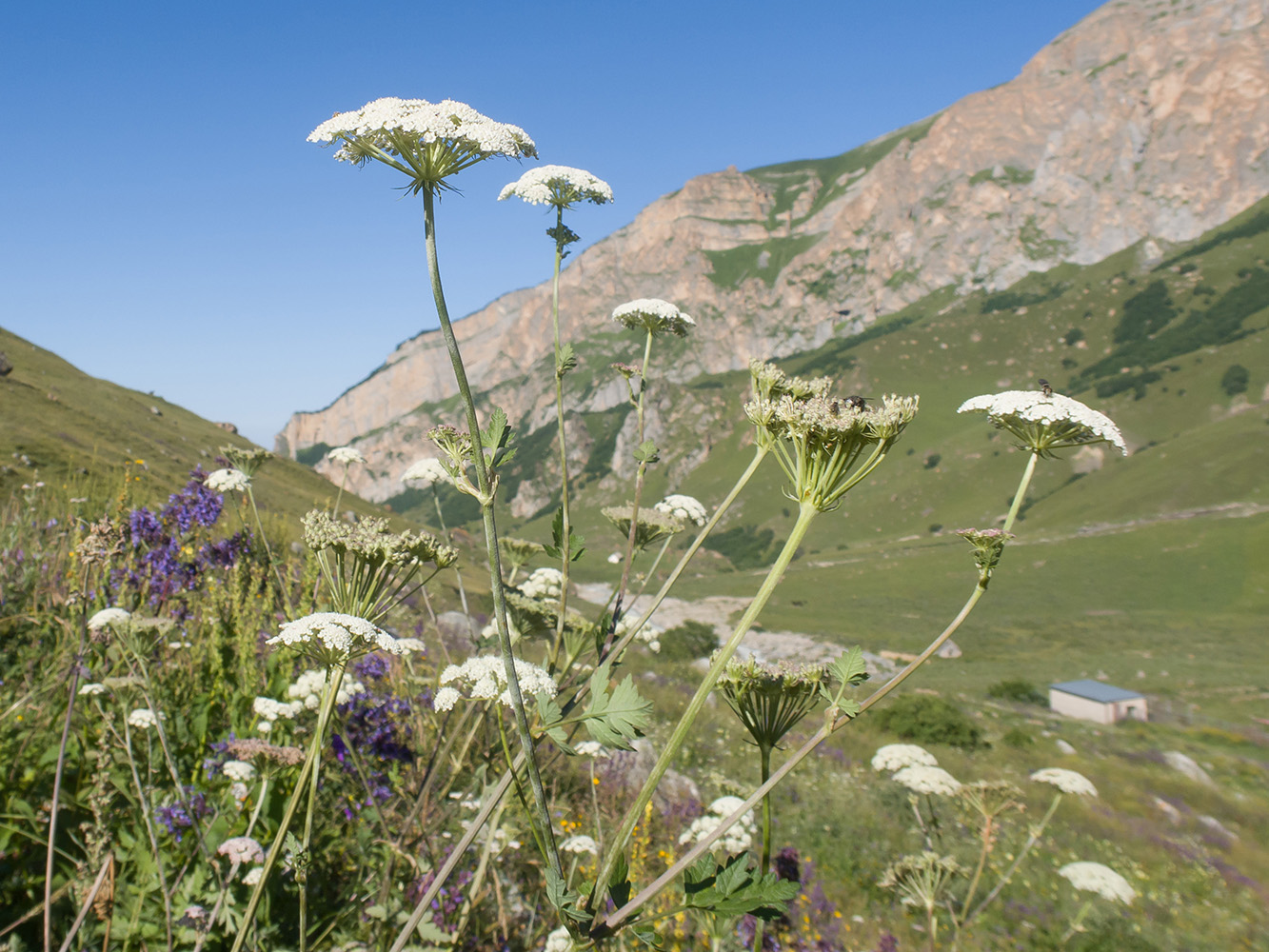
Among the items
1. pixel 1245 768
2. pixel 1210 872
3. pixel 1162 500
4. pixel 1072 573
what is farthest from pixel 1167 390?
pixel 1210 872

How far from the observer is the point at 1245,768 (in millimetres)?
29078

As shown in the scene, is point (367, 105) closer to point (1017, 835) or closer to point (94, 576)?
point (94, 576)

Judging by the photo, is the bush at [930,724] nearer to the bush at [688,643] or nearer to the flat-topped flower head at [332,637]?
the bush at [688,643]

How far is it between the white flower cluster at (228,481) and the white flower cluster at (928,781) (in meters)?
7.77

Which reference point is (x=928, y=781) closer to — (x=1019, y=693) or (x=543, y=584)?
(x=543, y=584)

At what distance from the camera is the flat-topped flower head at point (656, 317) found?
4730mm

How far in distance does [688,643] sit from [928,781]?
135 feet

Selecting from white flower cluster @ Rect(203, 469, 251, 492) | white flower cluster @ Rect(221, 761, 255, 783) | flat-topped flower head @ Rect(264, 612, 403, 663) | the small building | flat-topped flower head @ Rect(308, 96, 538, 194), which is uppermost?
flat-topped flower head @ Rect(308, 96, 538, 194)

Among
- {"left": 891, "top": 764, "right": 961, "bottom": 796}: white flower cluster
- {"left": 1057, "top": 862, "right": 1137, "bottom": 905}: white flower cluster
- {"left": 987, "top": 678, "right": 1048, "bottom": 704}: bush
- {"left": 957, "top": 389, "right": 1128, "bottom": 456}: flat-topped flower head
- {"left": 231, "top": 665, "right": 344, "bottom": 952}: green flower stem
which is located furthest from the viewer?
{"left": 987, "top": 678, "right": 1048, "bottom": 704}: bush

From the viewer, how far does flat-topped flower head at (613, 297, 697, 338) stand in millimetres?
4730

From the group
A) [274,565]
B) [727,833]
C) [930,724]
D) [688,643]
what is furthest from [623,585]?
[688,643]

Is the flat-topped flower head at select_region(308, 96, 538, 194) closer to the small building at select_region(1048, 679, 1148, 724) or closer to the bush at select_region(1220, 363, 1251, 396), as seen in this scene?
the small building at select_region(1048, 679, 1148, 724)

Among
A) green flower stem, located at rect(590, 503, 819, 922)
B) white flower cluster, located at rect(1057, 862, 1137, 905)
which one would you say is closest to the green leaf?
green flower stem, located at rect(590, 503, 819, 922)

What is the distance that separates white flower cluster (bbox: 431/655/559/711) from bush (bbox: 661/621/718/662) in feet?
128
